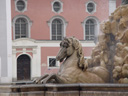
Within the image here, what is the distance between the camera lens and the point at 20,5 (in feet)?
114

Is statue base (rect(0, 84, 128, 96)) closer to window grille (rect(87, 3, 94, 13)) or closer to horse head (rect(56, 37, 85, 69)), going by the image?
horse head (rect(56, 37, 85, 69))

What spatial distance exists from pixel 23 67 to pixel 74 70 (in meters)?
25.7

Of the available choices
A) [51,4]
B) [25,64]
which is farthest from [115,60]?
[51,4]

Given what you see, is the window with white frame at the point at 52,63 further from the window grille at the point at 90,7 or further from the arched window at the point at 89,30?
the window grille at the point at 90,7

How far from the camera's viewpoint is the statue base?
6984mm

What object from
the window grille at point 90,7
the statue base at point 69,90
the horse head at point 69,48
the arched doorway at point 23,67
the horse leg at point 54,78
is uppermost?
the window grille at point 90,7

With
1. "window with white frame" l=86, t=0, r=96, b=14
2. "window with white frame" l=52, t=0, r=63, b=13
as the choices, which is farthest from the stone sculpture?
"window with white frame" l=86, t=0, r=96, b=14

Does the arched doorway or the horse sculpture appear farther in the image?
the arched doorway

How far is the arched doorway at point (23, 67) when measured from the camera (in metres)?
33.4

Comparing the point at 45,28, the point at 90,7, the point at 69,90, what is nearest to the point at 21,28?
the point at 45,28

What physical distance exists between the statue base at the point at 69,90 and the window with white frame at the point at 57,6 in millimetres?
28461

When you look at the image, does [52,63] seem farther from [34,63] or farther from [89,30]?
[89,30]

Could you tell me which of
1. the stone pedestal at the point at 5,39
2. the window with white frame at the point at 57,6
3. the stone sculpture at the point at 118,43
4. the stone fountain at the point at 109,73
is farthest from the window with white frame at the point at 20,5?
the stone fountain at the point at 109,73

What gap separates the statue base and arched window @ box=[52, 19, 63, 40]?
28.1 m
